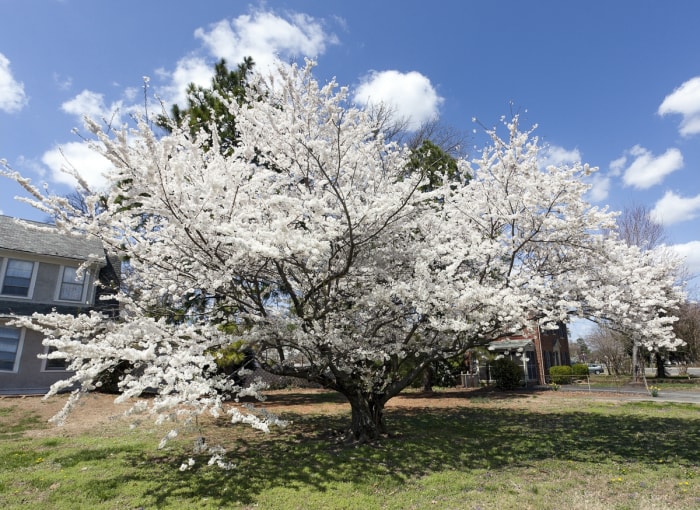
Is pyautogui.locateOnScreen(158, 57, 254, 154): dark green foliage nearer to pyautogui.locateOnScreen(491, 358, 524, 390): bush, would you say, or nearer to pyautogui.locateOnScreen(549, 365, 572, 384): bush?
pyautogui.locateOnScreen(491, 358, 524, 390): bush

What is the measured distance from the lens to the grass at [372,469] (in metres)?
5.23

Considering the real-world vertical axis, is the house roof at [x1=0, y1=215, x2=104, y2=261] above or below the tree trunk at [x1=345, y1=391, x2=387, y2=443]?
above

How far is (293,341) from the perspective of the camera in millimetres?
6855

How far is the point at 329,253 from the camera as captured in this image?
707 centimetres

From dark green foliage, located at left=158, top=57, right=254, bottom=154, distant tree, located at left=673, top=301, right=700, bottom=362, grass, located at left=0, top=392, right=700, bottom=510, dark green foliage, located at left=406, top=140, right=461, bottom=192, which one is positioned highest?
dark green foliage, located at left=158, top=57, right=254, bottom=154

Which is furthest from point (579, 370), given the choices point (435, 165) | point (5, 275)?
point (5, 275)

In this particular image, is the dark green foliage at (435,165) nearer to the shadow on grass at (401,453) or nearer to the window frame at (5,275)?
the shadow on grass at (401,453)

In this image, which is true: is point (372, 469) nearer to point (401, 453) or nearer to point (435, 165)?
point (401, 453)

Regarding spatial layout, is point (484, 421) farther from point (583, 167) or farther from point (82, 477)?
point (82, 477)

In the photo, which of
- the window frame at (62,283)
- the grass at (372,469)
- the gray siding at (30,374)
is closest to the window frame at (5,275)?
the window frame at (62,283)

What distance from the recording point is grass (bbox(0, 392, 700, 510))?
523cm

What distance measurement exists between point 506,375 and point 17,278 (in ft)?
69.5

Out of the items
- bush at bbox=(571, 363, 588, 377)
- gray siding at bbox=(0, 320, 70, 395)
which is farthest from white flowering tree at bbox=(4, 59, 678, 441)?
bush at bbox=(571, 363, 588, 377)

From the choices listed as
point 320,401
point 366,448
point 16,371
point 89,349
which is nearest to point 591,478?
point 366,448
